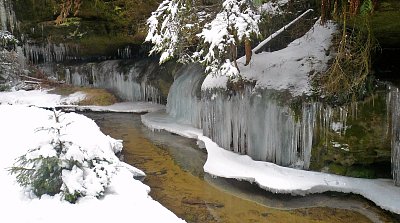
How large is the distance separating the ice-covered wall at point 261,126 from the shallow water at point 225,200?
0.82 m

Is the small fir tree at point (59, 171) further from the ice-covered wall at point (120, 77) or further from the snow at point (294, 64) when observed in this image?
the ice-covered wall at point (120, 77)

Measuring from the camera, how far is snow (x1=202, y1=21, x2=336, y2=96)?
24.0 ft

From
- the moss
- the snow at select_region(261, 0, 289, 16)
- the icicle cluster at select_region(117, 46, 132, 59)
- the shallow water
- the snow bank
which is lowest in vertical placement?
the shallow water

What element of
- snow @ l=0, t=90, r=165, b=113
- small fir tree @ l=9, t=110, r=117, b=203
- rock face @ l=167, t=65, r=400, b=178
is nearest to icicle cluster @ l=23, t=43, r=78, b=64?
snow @ l=0, t=90, r=165, b=113

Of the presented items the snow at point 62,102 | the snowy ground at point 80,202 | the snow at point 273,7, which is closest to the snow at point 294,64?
the snow at point 273,7

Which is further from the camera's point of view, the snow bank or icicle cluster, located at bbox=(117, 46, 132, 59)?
icicle cluster, located at bbox=(117, 46, 132, 59)

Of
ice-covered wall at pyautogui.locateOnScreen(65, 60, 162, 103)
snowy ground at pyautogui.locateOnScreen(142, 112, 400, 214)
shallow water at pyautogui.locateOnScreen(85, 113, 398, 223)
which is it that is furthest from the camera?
ice-covered wall at pyautogui.locateOnScreen(65, 60, 162, 103)

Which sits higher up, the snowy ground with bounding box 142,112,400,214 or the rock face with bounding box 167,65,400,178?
the rock face with bounding box 167,65,400,178

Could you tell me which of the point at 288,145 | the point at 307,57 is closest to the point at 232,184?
the point at 288,145

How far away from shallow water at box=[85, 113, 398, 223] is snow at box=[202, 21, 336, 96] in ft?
6.55

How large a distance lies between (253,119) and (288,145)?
0.98 metres

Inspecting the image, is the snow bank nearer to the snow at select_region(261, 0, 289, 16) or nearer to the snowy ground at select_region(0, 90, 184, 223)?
the snowy ground at select_region(0, 90, 184, 223)

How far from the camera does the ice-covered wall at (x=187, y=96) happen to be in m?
10.7

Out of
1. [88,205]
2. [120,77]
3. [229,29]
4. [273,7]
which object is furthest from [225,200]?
[120,77]
